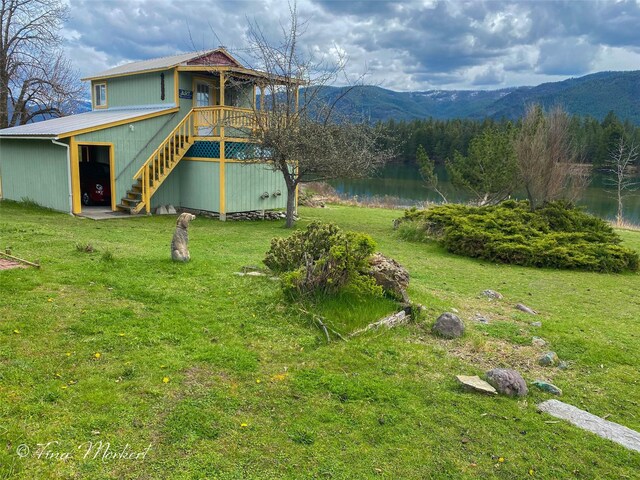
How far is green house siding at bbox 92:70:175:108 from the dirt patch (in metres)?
11.4

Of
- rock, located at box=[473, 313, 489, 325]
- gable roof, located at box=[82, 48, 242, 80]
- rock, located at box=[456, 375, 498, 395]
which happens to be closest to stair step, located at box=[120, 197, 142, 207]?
gable roof, located at box=[82, 48, 242, 80]

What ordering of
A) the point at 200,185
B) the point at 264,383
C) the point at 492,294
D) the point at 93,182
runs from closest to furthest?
the point at 264,383, the point at 492,294, the point at 200,185, the point at 93,182

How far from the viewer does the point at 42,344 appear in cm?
426

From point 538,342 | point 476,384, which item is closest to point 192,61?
point 538,342

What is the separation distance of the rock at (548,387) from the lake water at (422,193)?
22.2m

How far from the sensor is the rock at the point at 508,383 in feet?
13.3

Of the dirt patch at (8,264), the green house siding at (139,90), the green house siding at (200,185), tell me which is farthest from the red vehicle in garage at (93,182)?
the dirt patch at (8,264)

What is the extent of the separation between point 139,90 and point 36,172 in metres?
4.94

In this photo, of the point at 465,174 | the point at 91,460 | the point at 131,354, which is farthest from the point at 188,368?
the point at 465,174

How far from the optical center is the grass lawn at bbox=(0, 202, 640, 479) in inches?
118

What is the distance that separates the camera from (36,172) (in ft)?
51.8

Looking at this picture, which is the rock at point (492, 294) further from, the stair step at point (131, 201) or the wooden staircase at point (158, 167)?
the stair step at point (131, 201)

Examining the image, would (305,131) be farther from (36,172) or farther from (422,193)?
(422,193)

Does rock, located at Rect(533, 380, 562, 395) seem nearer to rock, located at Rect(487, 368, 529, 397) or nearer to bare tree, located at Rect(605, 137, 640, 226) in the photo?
rock, located at Rect(487, 368, 529, 397)
